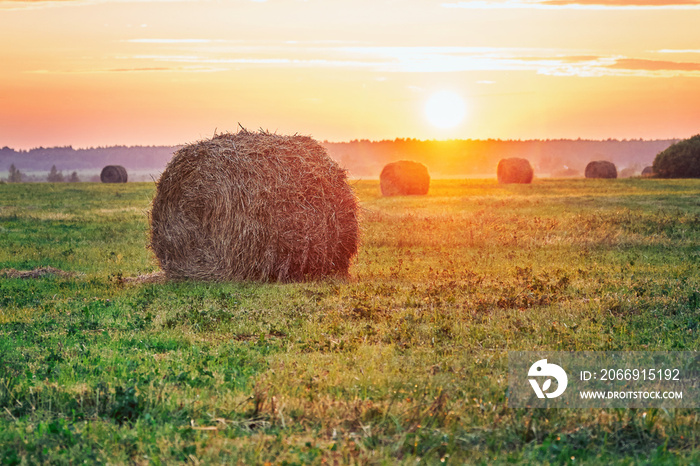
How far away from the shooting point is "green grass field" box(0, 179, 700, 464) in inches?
234

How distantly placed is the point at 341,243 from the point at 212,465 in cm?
938

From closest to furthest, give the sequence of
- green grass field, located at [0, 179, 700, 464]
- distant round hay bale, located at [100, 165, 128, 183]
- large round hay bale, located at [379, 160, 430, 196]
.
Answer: green grass field, located at [0, 179, 700, 464] → large round hay bale, located at [379, 160, 430, 196] → distant round hay bale, located at [100, 165, 128, 183]

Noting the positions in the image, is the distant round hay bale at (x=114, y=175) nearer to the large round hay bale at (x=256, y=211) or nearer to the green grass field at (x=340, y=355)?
the green grass field at (x=340, y=355)

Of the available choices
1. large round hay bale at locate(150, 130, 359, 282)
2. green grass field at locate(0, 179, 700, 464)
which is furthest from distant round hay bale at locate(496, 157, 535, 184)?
large round hay bale at locate(150, 130, 359, 282)

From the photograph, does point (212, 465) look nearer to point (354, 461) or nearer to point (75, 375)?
point (354, 461)

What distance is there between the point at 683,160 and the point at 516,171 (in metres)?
13.8

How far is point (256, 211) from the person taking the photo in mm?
13977

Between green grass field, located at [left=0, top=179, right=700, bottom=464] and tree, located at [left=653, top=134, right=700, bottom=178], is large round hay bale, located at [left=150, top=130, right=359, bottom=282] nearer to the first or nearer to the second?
green grass field, located at [left=0, top=179, right=700, bottom=464]

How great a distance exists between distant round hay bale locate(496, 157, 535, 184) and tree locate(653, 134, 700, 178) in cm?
1213

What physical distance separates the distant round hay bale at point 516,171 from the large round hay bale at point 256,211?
46.5 metres
